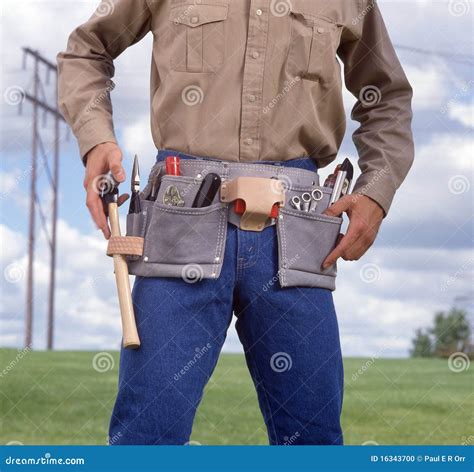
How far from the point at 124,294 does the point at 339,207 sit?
2.27 feet

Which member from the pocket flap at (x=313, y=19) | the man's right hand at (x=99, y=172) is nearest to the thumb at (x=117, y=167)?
the man's right hand at (x=99, y=172)

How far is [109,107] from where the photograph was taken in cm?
270

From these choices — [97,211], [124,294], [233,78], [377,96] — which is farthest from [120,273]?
[377,96]

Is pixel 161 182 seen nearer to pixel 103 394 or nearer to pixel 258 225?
pixel 258 225

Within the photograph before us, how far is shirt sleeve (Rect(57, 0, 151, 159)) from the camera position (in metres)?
2.65

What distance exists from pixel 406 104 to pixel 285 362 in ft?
3.24

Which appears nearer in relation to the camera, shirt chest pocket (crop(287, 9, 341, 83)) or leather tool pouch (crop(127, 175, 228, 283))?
leather tool pouch (crop(127, 175, 228, 283))

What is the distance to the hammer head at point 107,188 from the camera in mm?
2527

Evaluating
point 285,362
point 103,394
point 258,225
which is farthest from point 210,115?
point 103,394

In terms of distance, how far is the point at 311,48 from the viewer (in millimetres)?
2656

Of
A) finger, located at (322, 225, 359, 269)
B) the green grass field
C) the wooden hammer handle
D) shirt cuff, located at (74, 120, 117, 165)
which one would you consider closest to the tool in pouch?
the wooden hammer handle

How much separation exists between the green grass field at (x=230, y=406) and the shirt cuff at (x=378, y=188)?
3.66 metres

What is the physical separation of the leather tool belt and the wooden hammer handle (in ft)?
0.11

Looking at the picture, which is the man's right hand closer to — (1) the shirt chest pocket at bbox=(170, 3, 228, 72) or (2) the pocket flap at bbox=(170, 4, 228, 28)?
(1) the shirt chest pocket at bbox=(170, 3, 228, 72)
